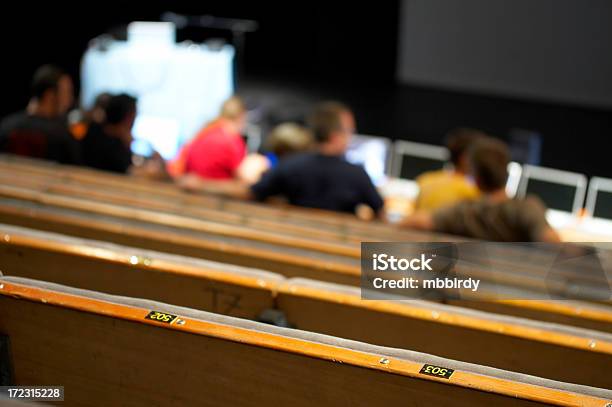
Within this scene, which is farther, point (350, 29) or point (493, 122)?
point (350, 29)

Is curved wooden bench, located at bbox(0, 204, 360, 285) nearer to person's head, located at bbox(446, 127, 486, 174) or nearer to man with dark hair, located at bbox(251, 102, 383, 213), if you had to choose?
man with dark hair, located at bbox(251, 102, 383, 213)

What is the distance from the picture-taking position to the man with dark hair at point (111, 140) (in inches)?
154

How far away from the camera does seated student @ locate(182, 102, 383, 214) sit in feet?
11.6

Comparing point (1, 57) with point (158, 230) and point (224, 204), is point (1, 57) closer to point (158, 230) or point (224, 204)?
point (224, 204)

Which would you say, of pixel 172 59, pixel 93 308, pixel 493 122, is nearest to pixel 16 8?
pixel 172 59

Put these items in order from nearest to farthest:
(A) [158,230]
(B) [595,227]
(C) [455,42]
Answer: (A) [158,230]
(B) [595,227]
(C) [455,42]

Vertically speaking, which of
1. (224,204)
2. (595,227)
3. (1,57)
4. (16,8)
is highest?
(16,8)

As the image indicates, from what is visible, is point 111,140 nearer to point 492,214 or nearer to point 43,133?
point 43,133

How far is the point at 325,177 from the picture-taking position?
11.6 ft

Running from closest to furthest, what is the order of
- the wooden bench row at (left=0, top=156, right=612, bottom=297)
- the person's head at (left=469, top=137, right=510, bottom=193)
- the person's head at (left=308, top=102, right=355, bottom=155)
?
the wooden bench row at (left=0, top=156, right=612, bottom=297)
the person's head at (left=469, top=137, right=510, bottom=193)
the person's head at (left=308, top=102, right=355, bottom=155)

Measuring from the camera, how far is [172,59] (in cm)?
720

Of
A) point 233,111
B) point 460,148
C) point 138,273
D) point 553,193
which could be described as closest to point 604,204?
point 553,193

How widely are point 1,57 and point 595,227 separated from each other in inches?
217

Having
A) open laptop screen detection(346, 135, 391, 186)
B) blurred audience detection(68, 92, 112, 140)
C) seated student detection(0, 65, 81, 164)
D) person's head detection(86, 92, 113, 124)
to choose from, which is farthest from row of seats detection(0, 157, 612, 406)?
open laptop screen detection(346, 135, 391, 186)
